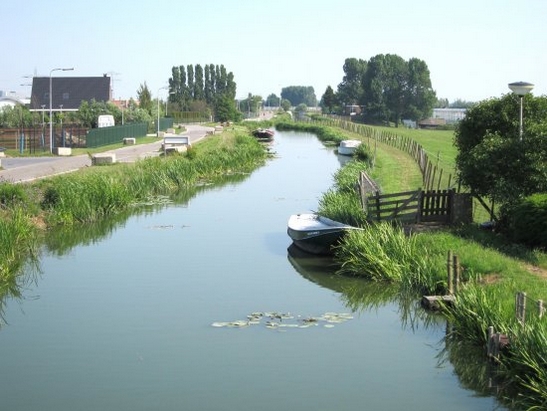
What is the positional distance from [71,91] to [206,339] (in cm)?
10174

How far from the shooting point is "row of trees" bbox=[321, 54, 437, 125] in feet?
480

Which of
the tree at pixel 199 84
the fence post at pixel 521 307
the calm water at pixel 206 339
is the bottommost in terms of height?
the calm water at pixel 206 339

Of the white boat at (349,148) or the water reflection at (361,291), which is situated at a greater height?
the white boat at (349,148)

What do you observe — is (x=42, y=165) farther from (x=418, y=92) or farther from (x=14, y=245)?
(x=418, y=92)

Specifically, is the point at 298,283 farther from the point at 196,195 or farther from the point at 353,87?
the point at 353,87

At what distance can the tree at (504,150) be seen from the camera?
74.9 feet

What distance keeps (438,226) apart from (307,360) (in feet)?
33.5

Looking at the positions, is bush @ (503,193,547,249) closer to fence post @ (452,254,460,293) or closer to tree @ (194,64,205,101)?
fence post @ (452,254,460,293)

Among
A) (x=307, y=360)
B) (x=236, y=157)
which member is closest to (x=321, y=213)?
(x=307, y=360)

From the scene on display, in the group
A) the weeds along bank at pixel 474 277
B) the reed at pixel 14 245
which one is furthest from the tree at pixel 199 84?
the weeds along bank at pixel 474 277

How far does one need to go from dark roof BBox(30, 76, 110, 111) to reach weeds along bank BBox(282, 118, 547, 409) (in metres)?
88.9

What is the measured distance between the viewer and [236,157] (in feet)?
188

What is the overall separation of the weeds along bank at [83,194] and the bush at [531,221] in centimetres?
1313

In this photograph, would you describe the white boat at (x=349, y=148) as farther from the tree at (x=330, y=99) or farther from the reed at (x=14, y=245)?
the tree at (x=330, y=99)
